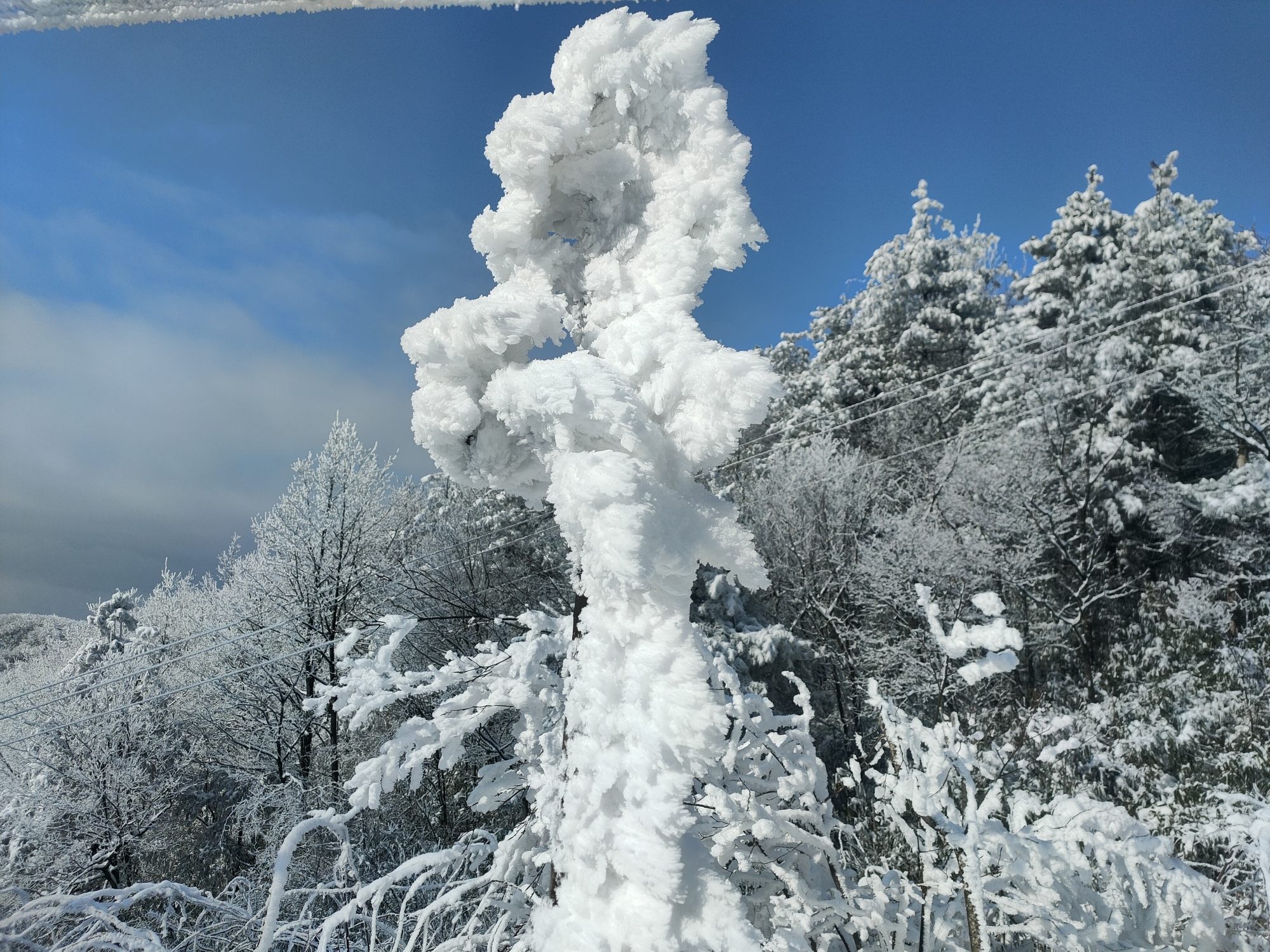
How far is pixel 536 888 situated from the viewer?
2910 millimetres

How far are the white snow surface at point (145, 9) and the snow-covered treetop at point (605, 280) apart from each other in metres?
0.61

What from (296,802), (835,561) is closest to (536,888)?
(296,802)

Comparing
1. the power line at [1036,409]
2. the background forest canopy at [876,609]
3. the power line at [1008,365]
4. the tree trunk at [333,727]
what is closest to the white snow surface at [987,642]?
the background forest canopy at [876,609]

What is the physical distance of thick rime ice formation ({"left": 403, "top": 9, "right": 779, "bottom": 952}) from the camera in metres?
1.79

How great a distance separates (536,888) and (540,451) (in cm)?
206

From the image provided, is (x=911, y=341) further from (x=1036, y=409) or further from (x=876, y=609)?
(x=876, y=609)

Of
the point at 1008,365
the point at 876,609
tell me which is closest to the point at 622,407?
the point at 876,609

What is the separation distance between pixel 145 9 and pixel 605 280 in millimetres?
1577

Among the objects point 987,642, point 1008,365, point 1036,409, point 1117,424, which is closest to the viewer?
point 987,642

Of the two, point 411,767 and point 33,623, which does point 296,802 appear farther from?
point 33,623

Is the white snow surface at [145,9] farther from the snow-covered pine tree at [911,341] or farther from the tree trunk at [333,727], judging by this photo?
the snow-covered pine tree at [911,341]

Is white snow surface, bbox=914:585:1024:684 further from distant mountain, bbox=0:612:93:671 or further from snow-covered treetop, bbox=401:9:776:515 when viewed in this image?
distant mountain, bbox=0:612:93:671

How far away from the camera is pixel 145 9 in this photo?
6.03ft

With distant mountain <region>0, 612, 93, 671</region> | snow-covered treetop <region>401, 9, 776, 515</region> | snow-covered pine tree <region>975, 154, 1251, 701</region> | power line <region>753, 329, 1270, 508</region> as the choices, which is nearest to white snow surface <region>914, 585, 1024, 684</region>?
snow-covered treetop <region>401, 9, 776, 515</region>
